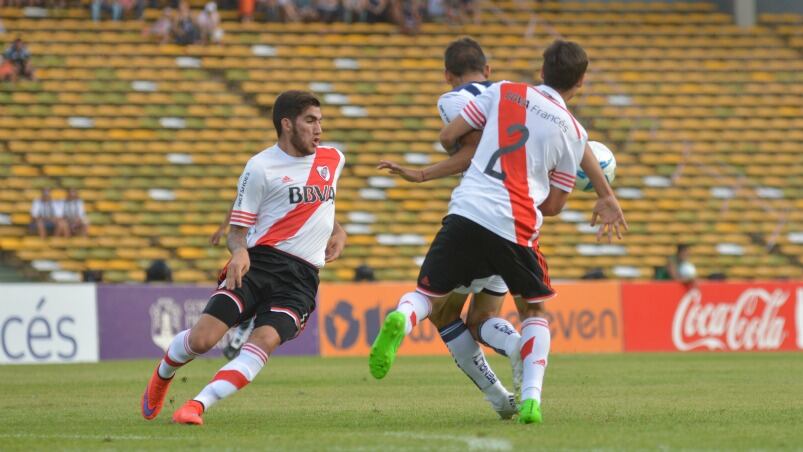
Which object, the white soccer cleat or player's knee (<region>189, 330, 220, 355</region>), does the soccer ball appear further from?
player's knee (<region>189, 330, 220, 355</region>)

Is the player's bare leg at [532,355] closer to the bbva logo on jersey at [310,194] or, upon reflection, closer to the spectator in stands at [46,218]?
the bbva logo on jersey at [310,194]

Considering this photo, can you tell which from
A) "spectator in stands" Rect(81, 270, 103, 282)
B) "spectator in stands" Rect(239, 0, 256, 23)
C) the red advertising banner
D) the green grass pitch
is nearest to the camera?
the green grass pitch

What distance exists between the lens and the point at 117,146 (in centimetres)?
2566

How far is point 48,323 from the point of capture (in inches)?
748

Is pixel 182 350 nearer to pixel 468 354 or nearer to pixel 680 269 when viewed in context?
pixel 468 354

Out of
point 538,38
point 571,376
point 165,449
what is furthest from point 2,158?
point 165,449

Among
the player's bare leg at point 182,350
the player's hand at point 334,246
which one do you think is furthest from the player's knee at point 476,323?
the player's bare leg at point 182,350

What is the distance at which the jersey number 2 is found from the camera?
7.95 metres

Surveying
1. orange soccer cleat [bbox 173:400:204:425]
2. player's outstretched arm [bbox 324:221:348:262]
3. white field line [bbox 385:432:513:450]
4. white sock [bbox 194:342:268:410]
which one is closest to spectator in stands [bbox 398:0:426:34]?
player's outstretched arm [bbox 324:221:348:262]

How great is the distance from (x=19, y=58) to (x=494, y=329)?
1914 cm

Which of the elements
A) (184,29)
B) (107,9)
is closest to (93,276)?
(184,29)

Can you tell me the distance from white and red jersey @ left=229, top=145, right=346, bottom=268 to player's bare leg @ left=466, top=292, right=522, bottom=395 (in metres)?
1.03

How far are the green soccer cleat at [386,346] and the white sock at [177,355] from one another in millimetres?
1325

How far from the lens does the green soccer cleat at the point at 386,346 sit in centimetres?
767
